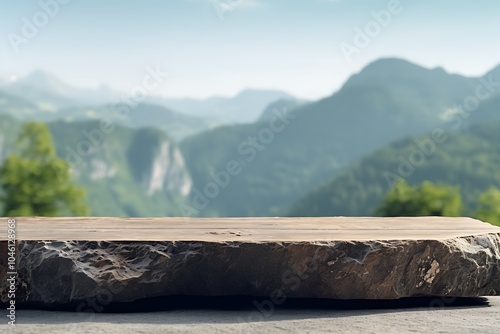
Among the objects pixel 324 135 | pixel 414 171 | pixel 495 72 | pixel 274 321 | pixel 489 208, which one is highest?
→ pixel 495 72

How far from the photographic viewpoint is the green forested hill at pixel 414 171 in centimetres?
3231

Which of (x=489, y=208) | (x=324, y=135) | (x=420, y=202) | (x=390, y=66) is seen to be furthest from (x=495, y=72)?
(x=420, y=202)

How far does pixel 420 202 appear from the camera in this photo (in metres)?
17.4

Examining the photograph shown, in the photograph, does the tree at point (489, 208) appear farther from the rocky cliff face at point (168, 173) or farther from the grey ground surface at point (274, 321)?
the rocky cliff face at point (168, 173)

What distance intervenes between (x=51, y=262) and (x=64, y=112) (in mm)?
79387

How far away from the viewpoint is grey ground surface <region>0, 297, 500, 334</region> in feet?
6.26

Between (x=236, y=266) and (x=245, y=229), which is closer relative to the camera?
(x=236, y=266)

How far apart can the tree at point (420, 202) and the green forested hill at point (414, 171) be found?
45.2 ft

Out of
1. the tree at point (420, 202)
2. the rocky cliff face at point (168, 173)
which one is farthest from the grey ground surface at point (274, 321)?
the rocky cliff face at point (168, 173)

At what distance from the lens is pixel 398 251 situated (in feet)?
6.93

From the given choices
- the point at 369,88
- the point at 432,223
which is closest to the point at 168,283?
the point at 432,223

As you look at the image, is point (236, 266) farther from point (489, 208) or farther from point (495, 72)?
point (495, 72)

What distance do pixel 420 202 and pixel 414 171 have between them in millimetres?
19877

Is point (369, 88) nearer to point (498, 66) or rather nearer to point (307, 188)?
point (498, 66)
